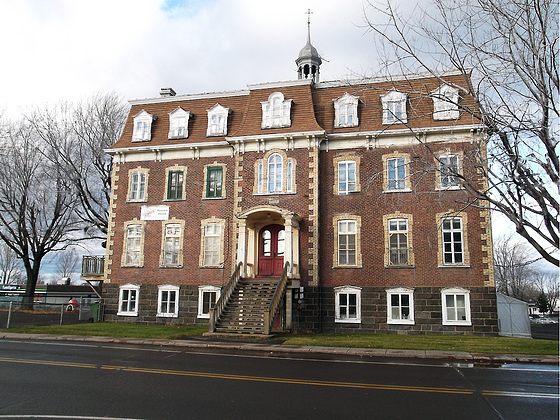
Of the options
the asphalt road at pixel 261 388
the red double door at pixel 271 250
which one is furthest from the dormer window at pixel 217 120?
the asphalt road at pixel 261 388

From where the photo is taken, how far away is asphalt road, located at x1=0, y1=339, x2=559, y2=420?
7.36m

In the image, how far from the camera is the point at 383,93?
74.5 ft

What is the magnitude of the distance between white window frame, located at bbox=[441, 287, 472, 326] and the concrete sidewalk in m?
5.89

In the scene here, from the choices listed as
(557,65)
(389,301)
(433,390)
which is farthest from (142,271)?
(557,65)

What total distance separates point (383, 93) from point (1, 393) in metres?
19.7

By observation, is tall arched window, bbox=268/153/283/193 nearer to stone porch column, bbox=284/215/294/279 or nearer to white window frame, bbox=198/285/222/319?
stone porch column, bbox=284/215/294/279

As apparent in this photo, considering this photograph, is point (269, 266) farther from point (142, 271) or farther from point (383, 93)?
point (383, 93)

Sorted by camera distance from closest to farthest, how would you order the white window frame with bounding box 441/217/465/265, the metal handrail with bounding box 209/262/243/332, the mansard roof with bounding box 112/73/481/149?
the metal handrail with bounding box 209/262/243/332 < the white window frame with bounding box 441/217/465/265 < the mansard roof with bounding box 112/73/481/149

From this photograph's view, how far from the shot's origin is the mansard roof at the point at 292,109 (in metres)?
21.8

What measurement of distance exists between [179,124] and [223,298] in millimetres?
10543

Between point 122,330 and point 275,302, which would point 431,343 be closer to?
point 275,302

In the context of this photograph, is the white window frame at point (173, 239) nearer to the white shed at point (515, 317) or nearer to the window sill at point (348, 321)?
the window sill at point (348, 321)

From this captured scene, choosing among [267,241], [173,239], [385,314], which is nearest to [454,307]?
[385,314]

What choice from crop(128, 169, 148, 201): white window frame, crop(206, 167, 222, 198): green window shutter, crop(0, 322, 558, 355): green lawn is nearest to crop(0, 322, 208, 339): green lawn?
crop(0, 322, 558, 355): green lawn
